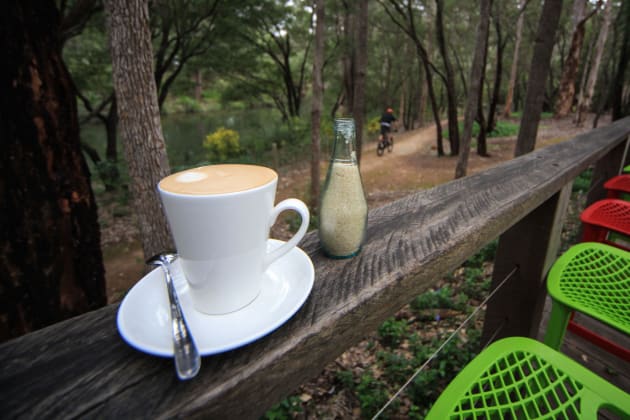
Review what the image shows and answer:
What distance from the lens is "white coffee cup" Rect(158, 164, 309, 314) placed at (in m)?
0.48

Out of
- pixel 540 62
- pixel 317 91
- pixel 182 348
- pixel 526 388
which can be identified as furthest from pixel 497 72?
pixel 182 348

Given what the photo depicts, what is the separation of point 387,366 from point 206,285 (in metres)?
2.15

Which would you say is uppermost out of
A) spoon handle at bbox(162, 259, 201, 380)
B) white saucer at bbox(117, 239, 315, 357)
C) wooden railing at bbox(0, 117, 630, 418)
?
spoon handle at bbox(162, 259, 201, 380)

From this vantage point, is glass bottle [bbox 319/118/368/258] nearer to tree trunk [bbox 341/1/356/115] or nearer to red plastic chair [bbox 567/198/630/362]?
red plastic chair [bbox 567/198/630/362]

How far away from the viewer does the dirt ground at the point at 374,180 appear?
5.06 metres

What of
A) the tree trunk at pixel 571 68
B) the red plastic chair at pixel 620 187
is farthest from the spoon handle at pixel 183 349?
the tree trunk at pixel 571 68

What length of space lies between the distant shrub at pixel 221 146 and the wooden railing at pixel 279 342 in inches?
384

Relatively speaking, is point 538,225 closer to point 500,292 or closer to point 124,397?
point 500,292

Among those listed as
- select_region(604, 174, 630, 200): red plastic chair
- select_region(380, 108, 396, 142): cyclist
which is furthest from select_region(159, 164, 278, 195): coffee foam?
select_region(380, 108, 396, 142): cyclist

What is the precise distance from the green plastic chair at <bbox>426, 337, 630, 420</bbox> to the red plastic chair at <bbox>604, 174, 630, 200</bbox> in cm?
181

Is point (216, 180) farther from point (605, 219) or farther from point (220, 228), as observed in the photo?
point (605, 219)

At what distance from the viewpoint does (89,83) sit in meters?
8.01

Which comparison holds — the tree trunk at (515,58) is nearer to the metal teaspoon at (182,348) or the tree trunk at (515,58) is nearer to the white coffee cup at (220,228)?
the white coffee cup at (220,228)

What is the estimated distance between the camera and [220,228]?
1.64 feet
